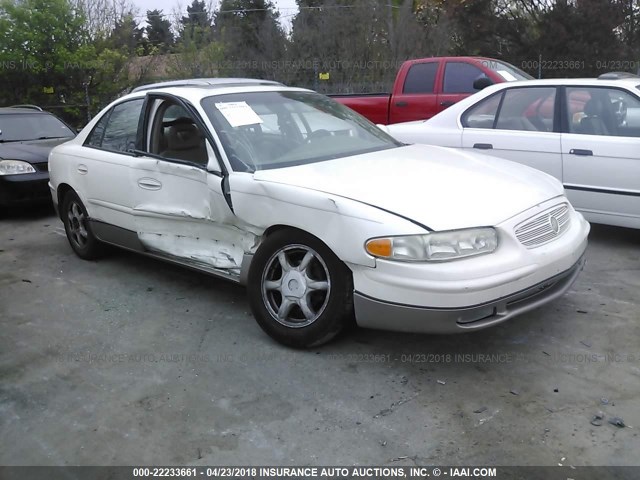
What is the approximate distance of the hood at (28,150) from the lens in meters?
7.31

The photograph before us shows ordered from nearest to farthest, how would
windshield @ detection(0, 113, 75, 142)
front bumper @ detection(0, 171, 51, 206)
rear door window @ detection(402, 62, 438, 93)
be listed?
front bumper @ detection(0, 171, 51, 206) → windshield @ detection(0, 113, 75, 142) → rear door window @ detection(402, 62, 438, 93)

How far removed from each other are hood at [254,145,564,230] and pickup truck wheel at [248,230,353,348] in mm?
358

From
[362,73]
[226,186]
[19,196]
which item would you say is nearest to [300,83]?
[362,73]

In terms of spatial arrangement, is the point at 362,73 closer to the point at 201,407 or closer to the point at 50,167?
the point at 50,167

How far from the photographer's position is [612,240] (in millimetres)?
5586

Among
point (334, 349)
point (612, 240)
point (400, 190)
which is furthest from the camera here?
point (612, 240)

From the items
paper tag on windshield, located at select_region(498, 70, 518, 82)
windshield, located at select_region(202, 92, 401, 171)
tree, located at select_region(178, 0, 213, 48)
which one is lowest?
windshield, located at select_region(202, 92, 401, 171)

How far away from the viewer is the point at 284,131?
420 centimetres

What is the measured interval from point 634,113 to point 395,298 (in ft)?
11.0

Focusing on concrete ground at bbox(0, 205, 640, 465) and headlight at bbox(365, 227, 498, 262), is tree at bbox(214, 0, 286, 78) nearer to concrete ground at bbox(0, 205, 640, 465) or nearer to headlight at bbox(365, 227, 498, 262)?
concrete ground at bbox(0, 205, 640, 465)

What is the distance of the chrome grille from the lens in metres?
3.30

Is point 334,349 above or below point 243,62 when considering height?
below

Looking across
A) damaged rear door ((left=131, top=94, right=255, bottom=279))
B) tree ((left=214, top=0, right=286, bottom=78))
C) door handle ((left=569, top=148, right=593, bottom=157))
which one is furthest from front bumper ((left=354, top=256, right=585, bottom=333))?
tree ((left=214, top=0, right=286, bottom=78))

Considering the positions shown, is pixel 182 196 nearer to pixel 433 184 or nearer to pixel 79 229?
pixel 433 184
